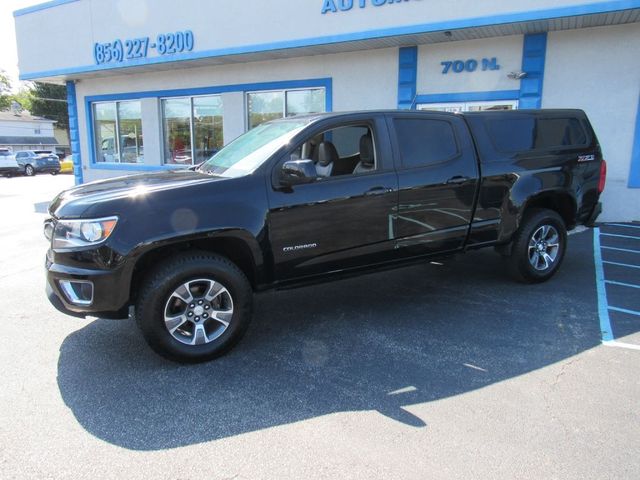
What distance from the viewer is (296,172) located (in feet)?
12.8

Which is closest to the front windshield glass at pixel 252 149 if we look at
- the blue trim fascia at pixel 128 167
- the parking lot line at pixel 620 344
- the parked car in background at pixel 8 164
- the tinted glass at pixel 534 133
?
the tinted glass at pixel 534 133

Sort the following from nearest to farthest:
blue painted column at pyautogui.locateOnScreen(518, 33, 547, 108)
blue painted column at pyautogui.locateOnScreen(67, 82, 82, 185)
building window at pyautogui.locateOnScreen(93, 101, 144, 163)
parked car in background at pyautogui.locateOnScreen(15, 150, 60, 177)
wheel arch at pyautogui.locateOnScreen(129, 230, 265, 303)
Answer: wheel arch at pyautogui.locateOnScreen(129, 230, 265, 303), blue painted column at pyautogui.locateOnScreen(518, 33, 547, 108), building window at pyautogui.locateOnScreen(93, 101, 144, 163), blue painted column at pyautogui.locateOnScreen(67, 82, 82, 185), parked car in background at pyautogui.locateOnScreen(15, 150, 60, 177)

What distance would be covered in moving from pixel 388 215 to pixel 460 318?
1230 millimetres

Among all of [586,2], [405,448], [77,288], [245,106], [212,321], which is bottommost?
[405,448]

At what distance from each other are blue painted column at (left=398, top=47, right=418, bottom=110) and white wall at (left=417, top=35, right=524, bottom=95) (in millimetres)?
111

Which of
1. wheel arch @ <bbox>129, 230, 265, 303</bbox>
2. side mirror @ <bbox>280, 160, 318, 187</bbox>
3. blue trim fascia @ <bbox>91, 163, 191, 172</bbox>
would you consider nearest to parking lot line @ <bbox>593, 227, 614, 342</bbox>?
side mirror @ <bbox>280, 160, 318, 187</bbox>

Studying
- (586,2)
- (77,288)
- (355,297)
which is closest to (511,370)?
(355,297)

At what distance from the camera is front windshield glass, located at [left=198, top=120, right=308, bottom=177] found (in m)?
4.09

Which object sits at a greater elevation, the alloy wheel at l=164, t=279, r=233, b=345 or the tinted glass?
the tinted glass

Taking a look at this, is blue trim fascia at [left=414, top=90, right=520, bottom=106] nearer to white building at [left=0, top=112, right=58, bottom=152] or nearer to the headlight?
the headlight

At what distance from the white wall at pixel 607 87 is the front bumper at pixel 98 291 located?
8.61m

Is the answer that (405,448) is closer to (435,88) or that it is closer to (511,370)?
(511,370)

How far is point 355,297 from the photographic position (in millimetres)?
5320

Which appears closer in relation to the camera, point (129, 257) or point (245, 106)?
point (129, 257)
